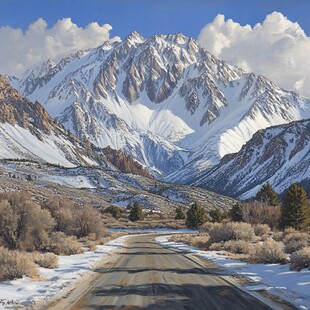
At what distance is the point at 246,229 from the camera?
37938 mm

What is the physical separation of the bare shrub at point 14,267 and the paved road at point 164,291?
9.15 feet

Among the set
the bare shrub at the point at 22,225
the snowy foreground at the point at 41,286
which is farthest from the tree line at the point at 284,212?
the snowy foreground at the point at 41,286

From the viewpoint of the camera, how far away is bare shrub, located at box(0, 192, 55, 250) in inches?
1134

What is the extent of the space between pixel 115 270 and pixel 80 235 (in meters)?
23.9

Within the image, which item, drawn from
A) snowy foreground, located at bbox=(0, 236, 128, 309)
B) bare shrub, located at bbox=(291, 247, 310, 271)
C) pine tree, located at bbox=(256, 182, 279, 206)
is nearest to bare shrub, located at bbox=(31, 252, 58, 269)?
snowy foreground, located at bbox=(0, 236, 128, 309)

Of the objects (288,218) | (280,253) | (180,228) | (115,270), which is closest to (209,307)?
(115,270)

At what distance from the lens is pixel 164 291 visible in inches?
619

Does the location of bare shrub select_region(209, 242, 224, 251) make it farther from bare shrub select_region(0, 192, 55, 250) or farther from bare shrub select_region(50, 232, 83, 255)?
bare shrub select_region(0, 192, 55, 250)

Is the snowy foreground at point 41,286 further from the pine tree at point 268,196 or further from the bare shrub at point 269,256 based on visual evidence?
the pine tree at point 268,196

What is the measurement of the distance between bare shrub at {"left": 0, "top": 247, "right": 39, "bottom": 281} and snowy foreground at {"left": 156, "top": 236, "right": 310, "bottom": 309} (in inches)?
327

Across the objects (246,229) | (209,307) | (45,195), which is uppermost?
(45,195)

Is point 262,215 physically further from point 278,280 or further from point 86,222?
point 278,280

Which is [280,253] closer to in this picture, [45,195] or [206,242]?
[206,242]

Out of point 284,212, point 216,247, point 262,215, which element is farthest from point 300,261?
point 262,215
